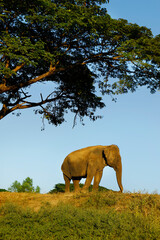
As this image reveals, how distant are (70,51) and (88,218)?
14910 millimetres

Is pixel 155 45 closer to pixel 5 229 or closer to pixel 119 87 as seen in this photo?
pixel 119 87

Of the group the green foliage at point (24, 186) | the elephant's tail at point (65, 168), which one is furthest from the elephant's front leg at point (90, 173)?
the green foliage at point (24, 186)

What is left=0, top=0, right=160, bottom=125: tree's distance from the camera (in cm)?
1814

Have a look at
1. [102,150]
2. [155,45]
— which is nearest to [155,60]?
[155,45]

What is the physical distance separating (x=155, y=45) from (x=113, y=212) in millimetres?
13918

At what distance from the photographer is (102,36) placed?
20.8 m

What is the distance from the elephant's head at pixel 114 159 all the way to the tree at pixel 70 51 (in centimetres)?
556

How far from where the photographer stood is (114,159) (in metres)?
16.5

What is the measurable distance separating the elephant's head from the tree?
556 cm

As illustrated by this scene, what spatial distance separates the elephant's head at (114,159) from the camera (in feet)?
53.8

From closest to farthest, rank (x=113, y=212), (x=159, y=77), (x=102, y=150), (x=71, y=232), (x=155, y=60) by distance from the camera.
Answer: (x=71, y=232)
(x=113, y=212)
(x=102, y=150)
(x=155, y=60)
(x=159, y=77)

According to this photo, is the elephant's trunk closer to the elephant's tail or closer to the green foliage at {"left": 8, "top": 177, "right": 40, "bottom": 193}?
the elephant's tail

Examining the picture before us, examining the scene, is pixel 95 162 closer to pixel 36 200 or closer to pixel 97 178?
pixel 97 178

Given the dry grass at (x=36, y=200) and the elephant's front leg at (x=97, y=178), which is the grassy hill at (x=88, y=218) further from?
the elephant's front leg at (x=97, y=178)
